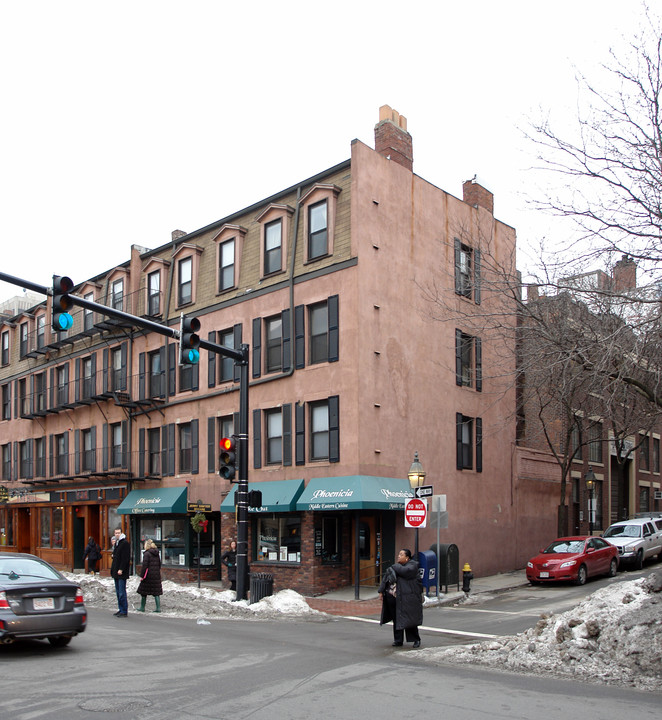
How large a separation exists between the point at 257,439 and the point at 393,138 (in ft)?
34.7

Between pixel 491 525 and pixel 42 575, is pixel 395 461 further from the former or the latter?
pixel 42 575

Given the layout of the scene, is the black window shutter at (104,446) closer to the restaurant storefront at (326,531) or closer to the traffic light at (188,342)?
the restaurant storefront at (326,531)

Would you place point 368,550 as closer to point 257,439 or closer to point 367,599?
point 367,599

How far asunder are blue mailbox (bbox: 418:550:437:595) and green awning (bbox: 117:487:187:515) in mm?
9983

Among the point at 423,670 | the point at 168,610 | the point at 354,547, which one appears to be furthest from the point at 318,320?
the point at 423,670

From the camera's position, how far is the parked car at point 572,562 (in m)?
24.4

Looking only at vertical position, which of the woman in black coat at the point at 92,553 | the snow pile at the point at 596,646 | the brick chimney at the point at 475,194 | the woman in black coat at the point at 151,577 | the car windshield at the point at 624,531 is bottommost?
the woman in black coat at the point at 92,553

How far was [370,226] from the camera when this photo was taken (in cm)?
2444

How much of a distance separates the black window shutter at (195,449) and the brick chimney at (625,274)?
1674 cm

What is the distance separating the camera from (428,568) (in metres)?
21.7

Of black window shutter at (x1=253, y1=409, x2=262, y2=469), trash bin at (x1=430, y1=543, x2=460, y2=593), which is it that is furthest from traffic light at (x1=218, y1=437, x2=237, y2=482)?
black window shutter at (x1=253, y1=409, x2=262, y2=469)

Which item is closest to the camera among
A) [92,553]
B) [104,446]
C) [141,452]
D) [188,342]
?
[188,342]

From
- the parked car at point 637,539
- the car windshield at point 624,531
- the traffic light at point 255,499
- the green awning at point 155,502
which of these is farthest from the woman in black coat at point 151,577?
the car windshield at point 624,531

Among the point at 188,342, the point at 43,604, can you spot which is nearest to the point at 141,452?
the point at 188,342
